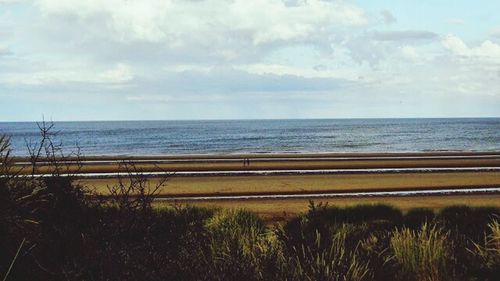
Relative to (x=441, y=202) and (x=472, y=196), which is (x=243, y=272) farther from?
(x=472, y=196)

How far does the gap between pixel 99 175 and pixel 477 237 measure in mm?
23324

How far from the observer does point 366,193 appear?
76.0 feet

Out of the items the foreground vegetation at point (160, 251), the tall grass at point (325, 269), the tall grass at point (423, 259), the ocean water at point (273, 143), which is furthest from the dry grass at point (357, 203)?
the ocean water at point (273, 143)

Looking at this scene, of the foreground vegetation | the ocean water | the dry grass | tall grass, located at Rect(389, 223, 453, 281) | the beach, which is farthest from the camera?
the ocean water

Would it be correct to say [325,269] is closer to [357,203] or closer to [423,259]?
[423,259]

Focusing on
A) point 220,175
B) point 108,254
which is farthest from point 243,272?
point 220,175

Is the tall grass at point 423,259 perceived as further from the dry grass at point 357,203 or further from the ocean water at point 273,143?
the ocean water at point 273,143

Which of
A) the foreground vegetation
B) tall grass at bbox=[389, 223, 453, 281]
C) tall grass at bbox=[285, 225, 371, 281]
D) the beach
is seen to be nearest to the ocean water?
the beach

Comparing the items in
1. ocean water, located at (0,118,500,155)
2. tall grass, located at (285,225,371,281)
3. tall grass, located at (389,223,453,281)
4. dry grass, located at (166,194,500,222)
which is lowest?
ocean water, located at (0,118,500,155)

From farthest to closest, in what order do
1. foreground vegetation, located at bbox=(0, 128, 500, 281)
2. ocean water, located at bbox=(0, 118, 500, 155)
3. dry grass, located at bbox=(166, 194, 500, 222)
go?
ocean water, located at bbox=(0, 118, 500, 155) → dry grass, located at bbox=(166, 194, 500, 222) → foreground vegetation, located at bbox=(0, 128, 500, 281)

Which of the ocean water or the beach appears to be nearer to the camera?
the beach

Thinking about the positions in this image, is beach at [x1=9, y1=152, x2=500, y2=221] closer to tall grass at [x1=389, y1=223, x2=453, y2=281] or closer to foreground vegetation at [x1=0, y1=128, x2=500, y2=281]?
foreground vegetation at [x1=0, y1=128, x2=500, y2=281]

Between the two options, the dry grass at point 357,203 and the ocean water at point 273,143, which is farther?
the ocean water at point 273,143

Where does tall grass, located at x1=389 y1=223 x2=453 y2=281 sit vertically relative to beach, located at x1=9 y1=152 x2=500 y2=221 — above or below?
above
